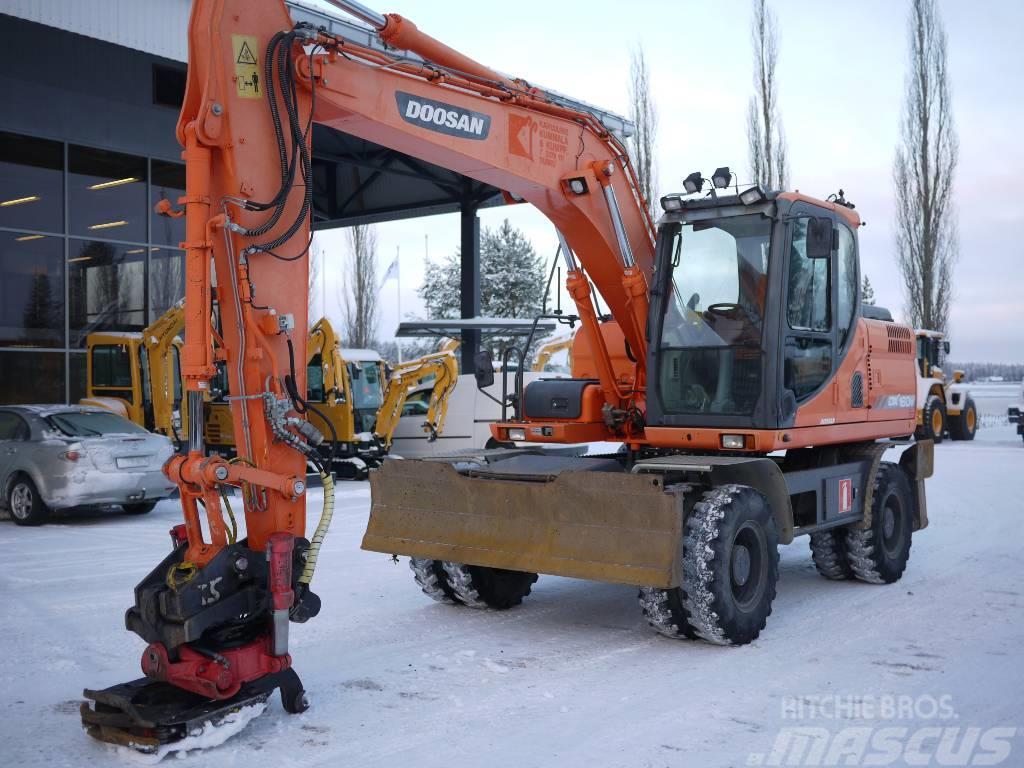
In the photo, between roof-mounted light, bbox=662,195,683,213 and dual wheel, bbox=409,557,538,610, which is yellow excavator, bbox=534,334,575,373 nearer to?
roof-mounted light, bbox=662,195,683,213

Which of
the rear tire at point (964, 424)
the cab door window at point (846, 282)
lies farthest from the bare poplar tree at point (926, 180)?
the cab door window at point (846, 282)

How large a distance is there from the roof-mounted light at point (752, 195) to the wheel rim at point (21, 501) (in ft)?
31.8

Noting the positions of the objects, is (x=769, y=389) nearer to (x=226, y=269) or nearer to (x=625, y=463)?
(x=625, y=463)

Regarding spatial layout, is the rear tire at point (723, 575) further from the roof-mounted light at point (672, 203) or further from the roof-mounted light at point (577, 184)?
the roof-mounted light at point (577, 184)

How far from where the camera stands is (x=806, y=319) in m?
7.84

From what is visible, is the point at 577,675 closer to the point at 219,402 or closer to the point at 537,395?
the point at 537,395

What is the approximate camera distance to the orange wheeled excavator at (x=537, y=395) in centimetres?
538

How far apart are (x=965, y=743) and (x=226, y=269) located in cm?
440

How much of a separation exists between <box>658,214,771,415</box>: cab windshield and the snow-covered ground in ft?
5.65

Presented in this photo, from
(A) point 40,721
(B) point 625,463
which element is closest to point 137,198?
(B) point 625,463

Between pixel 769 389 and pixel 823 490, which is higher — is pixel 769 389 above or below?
above

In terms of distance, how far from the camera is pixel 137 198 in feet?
70.8

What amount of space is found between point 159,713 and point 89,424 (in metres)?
9.63

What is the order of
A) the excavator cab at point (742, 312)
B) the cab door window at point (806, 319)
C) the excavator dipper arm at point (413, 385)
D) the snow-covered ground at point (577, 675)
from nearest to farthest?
the snow-covered ground at point (577, 675) → the excavator cab at point (742, 312) → the cab door window at point (806, 319) → the excavator dipper arm at point (413, 385)
